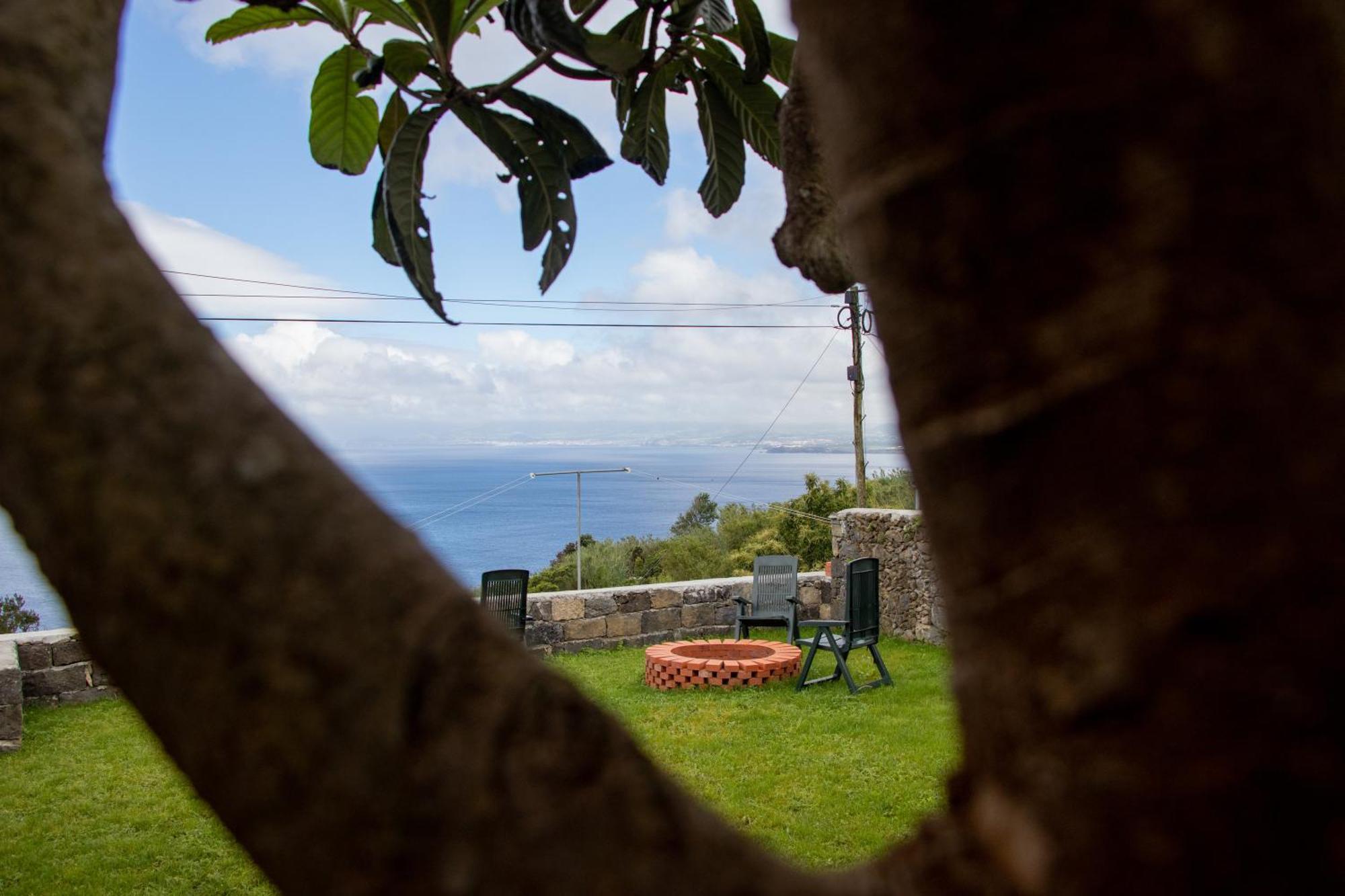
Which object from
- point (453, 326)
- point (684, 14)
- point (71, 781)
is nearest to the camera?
point (453, 326)

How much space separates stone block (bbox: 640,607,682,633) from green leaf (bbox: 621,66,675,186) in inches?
249

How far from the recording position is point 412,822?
1.13 ft

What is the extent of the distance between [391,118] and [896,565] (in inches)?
273

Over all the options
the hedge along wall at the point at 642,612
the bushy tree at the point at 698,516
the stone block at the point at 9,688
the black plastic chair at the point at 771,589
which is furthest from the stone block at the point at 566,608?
the bushy tree at the point at 698,516

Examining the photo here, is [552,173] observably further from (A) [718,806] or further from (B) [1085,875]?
(A) [718,806]

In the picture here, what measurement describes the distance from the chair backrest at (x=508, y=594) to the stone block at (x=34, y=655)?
272 centimetres

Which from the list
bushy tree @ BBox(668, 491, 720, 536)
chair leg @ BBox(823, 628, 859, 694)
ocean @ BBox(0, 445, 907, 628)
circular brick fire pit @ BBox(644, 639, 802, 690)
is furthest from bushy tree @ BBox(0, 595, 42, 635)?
bushy tree @ BBox(668, 491, 720, 536)

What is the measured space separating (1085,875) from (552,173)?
1743 mm

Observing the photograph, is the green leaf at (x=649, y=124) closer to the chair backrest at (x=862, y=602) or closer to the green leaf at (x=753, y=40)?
the green leaf at (x=753, y=40)

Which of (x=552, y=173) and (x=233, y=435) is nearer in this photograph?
(x=233, y=435)

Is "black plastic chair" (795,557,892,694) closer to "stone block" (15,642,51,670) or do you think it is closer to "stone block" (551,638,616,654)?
"stone block" (551,638,616,654)

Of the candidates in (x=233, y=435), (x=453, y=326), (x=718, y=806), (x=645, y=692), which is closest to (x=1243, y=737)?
(x=233, y=435)

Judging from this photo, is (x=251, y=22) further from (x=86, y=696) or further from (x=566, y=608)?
(x=566, y=608)

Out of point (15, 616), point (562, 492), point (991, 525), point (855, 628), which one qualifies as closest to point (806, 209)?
point (991, 525)
